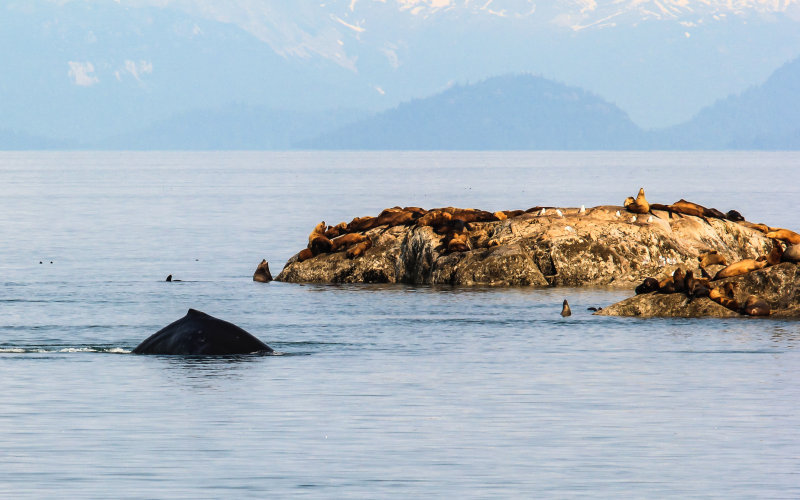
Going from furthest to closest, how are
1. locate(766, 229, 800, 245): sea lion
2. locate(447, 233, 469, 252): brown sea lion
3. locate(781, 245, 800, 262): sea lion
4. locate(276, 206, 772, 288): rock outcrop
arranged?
locate(447, 233, 469, 252): brown sea lion
locate(766, 229, 800, 245): sea lion
locate(276, 206, 772, 288): rock outcrop
locate(781, 245, 800, 262): sea lion

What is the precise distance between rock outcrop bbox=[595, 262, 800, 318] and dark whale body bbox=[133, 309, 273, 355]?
10.6 meters

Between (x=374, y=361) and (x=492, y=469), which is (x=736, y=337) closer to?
(x=374, y=361)

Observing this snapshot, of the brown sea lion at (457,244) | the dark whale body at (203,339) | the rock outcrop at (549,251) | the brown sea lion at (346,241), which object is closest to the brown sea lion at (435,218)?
the rock outcrop at (549,251)

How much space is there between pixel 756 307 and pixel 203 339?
1334cm

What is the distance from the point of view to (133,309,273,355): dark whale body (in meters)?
26.0

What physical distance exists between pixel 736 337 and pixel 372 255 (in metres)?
17.8

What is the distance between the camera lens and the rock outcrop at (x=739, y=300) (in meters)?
33.0

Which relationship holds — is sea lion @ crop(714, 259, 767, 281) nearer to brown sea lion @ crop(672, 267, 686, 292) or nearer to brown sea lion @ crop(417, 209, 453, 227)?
brown sea lion @ crop(672, 267, 686, 292)

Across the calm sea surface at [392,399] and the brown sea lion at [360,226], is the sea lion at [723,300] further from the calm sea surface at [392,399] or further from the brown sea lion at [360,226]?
the brown sea lion at [360,226]

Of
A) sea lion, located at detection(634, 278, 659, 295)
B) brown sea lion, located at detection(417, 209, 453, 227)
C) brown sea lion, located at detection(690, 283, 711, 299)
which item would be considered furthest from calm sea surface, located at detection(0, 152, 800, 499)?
brown sea lion, located at detection(417, 209, 453, 227)

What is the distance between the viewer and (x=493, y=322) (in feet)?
108

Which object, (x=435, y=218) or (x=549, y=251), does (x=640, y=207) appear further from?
(x=435, y=218)

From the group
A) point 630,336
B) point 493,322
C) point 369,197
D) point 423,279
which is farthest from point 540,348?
point 369,197

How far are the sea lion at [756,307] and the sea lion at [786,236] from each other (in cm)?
1012
